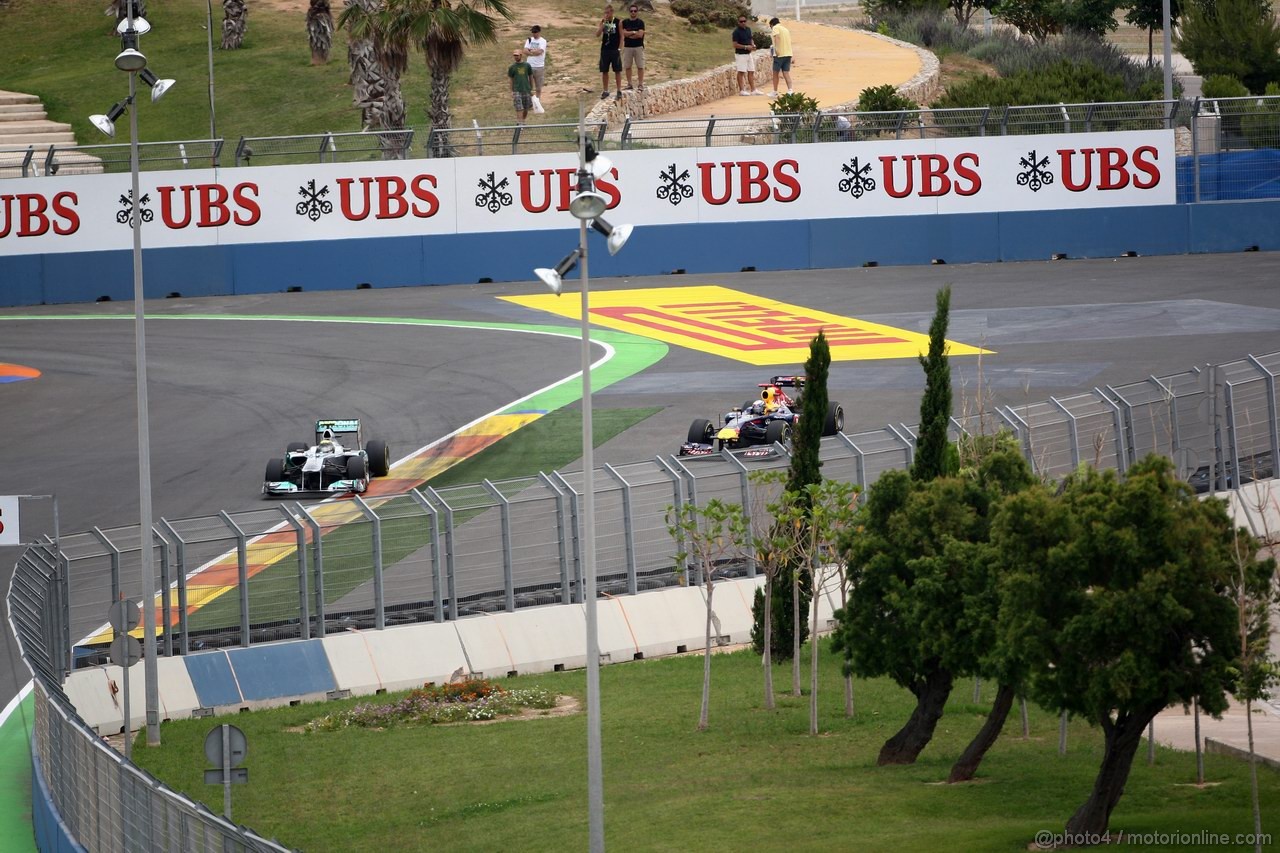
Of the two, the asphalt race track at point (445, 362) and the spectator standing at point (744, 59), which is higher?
the spectator standing at point (744, 59)

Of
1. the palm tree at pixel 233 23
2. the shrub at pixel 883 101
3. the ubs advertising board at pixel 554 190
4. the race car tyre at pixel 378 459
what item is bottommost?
the race car tyre at pixel 378 459

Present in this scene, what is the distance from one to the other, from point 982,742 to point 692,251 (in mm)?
28853

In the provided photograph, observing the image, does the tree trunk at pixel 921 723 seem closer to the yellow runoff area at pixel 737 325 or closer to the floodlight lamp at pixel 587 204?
the floodlight lamp at pixel 587 204

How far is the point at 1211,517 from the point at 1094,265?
31.5m

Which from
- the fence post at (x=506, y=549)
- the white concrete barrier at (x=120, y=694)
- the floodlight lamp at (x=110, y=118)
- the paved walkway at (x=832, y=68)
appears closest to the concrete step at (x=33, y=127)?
the paved walkway at (x=832, y=68)

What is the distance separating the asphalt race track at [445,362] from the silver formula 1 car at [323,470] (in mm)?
701

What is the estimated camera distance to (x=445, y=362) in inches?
1465

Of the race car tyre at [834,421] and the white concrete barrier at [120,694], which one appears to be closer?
the white concrete barrier at [120,694]

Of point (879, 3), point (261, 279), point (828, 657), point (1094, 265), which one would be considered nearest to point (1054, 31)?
point (879, 3)

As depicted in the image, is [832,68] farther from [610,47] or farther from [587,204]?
[587,204]

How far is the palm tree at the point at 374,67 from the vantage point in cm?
4972

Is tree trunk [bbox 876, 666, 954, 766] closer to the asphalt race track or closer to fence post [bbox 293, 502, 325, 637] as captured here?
fence post [bbox 293, 502, 325, 637]

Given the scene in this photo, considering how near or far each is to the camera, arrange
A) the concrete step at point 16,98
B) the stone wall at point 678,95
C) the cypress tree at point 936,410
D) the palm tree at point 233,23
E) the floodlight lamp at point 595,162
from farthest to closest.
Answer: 1. the palm tree at point 233,23
2. the concrete step at point 16,98
3. the stone wall at point 678,95
4. the cypress tree at point 936,410
5. the floodlight lamp at point 595,162

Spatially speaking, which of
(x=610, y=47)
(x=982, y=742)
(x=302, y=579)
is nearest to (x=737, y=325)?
(x=610, y=47)
